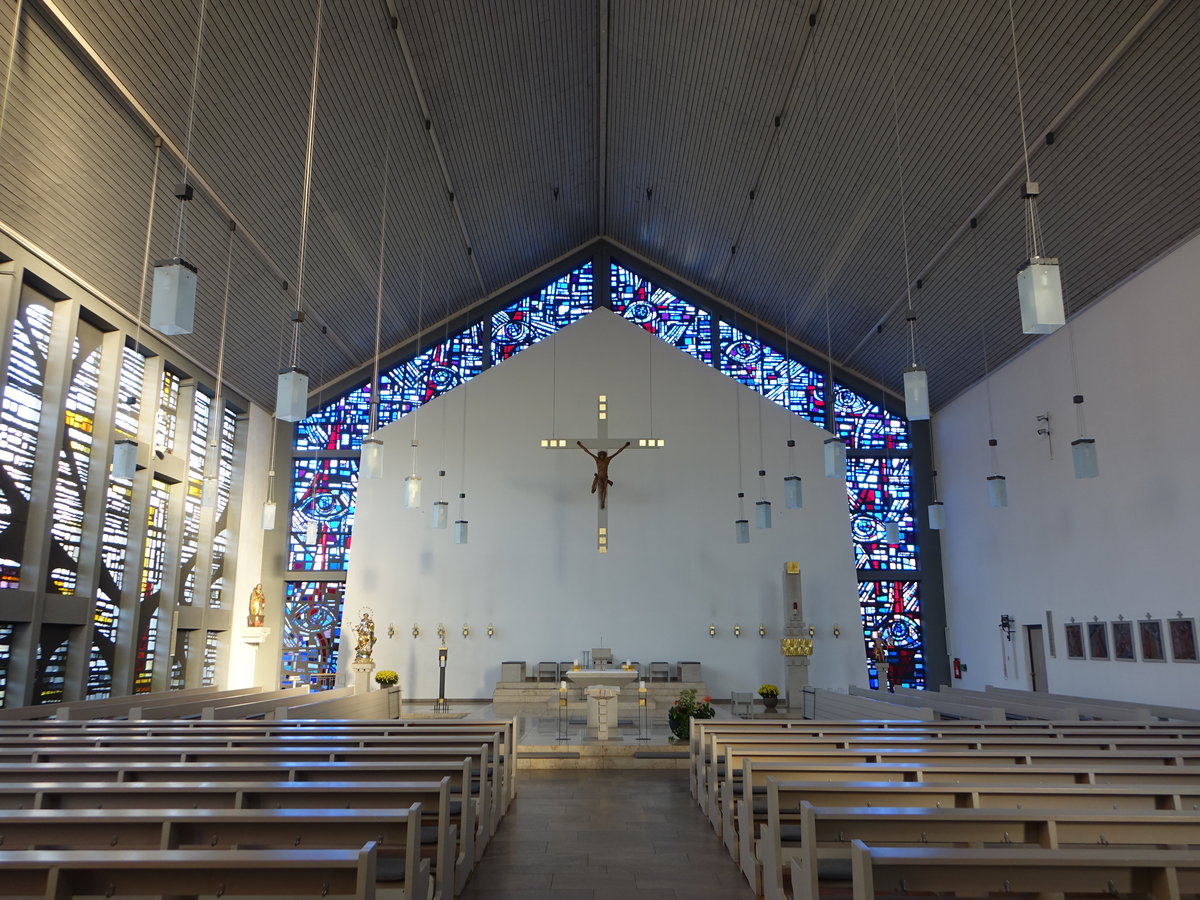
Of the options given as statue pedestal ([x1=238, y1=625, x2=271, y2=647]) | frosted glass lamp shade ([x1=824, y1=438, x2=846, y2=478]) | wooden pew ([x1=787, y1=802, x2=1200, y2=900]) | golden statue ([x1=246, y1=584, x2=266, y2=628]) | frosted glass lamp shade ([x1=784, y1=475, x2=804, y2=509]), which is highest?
frosted glass lamp shade ([x1=824, y1=438, x2=846, y2=478])

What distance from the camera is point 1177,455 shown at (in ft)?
31.6

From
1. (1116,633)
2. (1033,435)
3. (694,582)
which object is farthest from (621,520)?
(1116,633)

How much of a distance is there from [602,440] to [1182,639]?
25.6ft

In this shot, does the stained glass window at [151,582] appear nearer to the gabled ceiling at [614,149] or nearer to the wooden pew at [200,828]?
the gabled ceiling at [614,149]

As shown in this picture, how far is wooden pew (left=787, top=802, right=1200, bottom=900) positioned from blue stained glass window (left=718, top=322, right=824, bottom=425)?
13.5 meters

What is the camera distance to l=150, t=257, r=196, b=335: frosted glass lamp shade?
467 cm

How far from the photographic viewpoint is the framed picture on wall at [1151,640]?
390 inches

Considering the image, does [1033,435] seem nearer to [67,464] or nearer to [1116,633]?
[1116,633]

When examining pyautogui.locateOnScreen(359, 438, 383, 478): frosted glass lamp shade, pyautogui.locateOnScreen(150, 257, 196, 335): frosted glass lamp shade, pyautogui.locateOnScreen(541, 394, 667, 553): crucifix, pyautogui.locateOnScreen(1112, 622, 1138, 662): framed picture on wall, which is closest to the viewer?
pyautogui.locateOnScreen(150, 257, 196, 335): frosted glass lamp shade

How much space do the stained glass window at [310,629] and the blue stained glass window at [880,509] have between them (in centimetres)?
922

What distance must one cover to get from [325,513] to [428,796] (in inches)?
502

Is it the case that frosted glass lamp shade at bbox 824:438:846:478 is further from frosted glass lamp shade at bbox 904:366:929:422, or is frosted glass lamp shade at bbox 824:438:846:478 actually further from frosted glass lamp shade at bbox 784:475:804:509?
frosted glass lamp shade at bbox 904:366:929:422

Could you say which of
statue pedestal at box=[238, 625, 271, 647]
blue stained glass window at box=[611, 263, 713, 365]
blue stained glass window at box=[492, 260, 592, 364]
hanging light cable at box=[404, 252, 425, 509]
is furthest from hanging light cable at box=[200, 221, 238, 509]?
blue stained glass window at box=[611, 263, 713, 365]

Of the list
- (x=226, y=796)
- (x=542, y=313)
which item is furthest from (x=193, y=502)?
(x=226, y=796)
